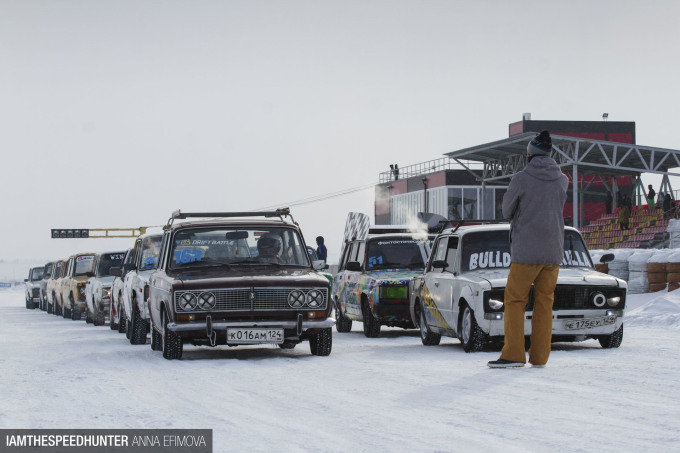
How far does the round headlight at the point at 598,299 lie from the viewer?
505 inches

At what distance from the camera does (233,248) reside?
44.0ft

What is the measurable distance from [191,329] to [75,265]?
704 inches

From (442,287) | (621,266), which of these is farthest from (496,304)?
(621,266)

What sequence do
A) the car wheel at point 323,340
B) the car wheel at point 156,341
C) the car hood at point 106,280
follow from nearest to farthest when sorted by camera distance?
the car wheel at point 323,340, the car wheel at point 156,341, the car hood at point 106,280

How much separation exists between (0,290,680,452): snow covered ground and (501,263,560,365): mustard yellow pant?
0.27 metres

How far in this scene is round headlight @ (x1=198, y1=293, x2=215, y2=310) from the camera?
40.0ft

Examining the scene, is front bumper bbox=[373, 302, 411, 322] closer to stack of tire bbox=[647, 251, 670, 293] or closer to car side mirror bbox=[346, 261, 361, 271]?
car side mirror bbox=[346, 261, 361, 271]

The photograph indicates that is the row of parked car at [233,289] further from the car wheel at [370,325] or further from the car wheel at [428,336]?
the car wheel at [370,325]

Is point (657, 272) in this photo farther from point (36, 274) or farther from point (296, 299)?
point (36, 274)

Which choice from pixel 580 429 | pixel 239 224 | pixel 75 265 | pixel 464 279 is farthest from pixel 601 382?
pixel 75 265

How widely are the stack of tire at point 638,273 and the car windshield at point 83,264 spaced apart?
46.0 feet

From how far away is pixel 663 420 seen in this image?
7.01 meters

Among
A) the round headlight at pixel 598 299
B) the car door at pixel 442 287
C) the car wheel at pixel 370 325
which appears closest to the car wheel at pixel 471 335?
the car door at pixel 442 287

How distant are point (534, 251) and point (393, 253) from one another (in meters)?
8.34
